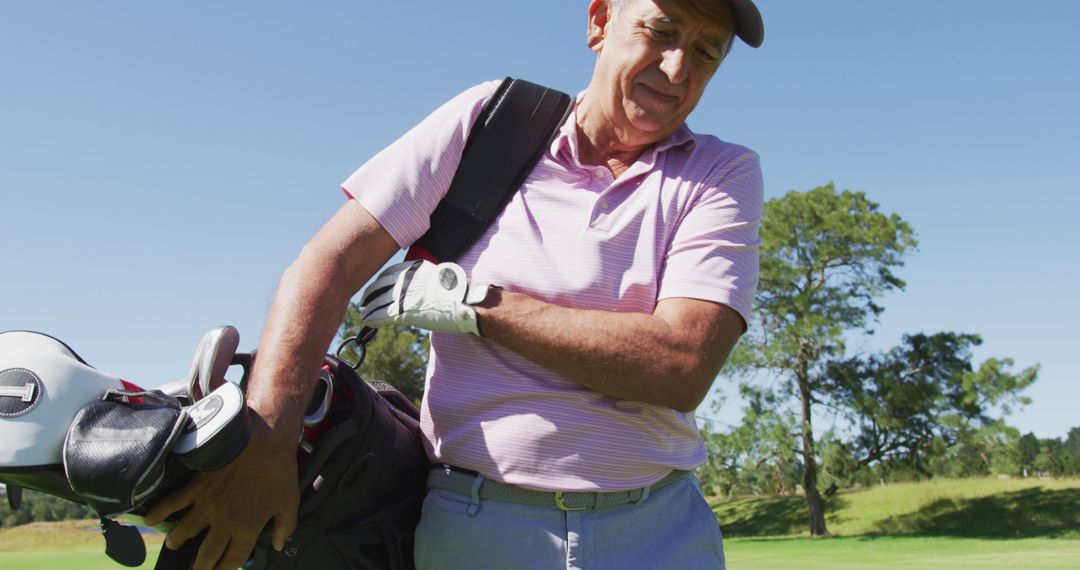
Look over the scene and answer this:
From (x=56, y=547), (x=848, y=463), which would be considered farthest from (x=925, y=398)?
(x=56, y=547)

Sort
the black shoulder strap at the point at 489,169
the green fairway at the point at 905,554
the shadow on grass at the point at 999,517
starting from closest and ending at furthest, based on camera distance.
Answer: the black shoulder strap at the point at 489,169 < the green fairway at the point at 905,554 < the shadow on grass at the point at 999,517

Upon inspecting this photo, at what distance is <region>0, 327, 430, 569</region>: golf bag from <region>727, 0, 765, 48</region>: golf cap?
152 centimetres

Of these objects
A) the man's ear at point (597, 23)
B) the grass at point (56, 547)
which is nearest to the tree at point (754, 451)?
the grass at point (56, 547)

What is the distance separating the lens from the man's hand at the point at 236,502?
6.08 feet

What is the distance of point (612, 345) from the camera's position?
2197mm

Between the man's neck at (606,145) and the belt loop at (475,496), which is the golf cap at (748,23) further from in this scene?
the belt loop at (475,496)

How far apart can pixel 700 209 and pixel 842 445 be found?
3544 cm

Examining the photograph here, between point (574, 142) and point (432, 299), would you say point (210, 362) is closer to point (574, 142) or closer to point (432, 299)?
point (432, 299)

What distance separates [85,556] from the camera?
17.6 metres

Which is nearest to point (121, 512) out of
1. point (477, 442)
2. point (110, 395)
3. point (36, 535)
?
point (110, 395)

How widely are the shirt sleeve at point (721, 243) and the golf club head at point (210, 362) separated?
1.08 meters

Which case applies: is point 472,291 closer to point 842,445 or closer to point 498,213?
point 498,213

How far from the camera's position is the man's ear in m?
2.91

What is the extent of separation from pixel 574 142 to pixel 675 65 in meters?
0.36
